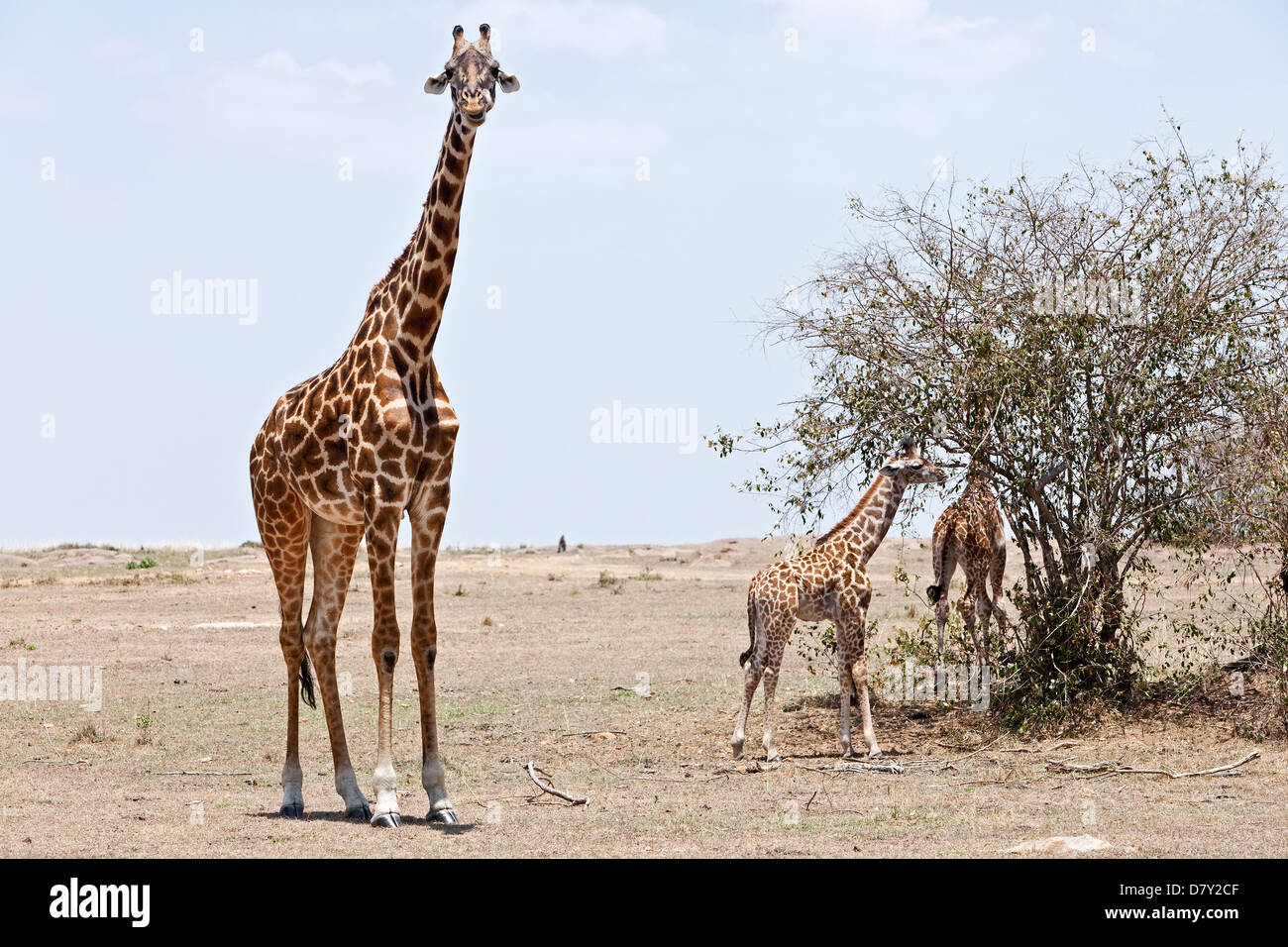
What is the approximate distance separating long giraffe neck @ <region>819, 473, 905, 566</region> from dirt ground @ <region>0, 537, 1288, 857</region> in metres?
1.43

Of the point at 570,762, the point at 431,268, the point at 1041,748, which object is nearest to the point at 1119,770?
the point at 1041,748

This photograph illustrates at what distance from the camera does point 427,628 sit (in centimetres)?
1044

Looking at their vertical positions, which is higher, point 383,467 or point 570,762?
point 383,467

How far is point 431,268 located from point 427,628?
265 cm

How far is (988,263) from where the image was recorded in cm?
1425

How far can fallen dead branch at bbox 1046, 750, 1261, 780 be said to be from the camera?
1185 cm

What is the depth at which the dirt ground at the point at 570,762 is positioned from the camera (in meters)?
9.55

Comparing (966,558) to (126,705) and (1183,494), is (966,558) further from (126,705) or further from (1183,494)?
(126,705)

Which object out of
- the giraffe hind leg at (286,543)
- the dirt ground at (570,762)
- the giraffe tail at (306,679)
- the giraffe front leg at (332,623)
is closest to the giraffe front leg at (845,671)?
the dirt ground at (570,762)

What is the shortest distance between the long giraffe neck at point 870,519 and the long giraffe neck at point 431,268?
16.6 ft

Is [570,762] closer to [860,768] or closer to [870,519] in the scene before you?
[860,768]

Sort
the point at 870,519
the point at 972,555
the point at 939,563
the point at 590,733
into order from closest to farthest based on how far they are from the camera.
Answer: the point at 870,519 < the point at 590,733 < the point at 972,555 < the point at 939,563

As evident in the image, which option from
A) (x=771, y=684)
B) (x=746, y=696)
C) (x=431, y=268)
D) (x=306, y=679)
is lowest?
(x=746, y=696)

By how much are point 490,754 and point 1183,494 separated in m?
7.10
